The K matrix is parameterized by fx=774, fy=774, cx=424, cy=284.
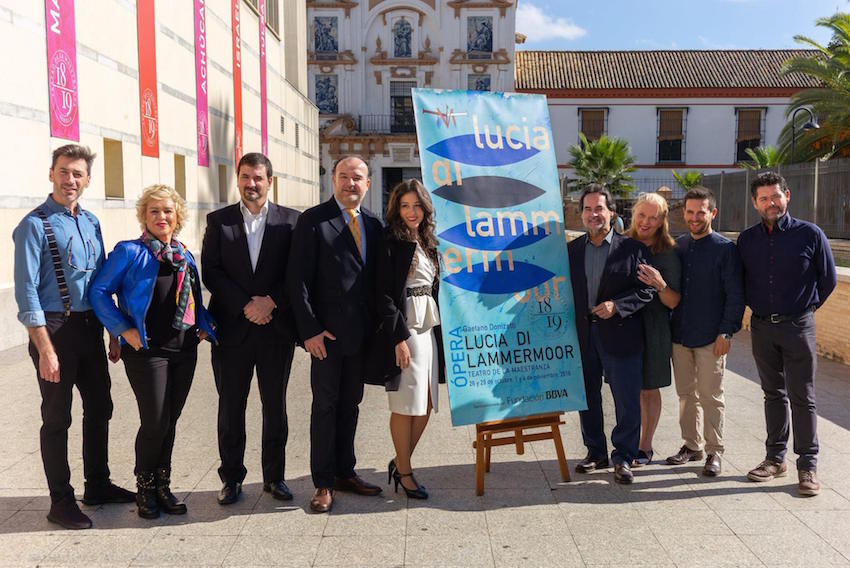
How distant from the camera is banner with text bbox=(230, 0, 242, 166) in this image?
20.3m

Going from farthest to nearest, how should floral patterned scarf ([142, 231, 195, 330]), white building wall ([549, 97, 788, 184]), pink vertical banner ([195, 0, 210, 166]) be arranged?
white building wall ([549, 97, 788, 184]) → pink vertical banner ([195, 0, 210, 166]) → floral patterned scarf ([142, 231, 195, 330])

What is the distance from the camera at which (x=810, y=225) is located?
4.81 m

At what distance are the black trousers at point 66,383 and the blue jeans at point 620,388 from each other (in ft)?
9.67

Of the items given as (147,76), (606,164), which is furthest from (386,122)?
(147,76)

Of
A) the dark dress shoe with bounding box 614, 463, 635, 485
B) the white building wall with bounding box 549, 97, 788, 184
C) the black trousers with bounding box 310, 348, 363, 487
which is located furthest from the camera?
the white building wall with bounding box 549, 97, 788, 184

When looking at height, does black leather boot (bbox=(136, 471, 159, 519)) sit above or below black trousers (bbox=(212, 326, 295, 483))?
below

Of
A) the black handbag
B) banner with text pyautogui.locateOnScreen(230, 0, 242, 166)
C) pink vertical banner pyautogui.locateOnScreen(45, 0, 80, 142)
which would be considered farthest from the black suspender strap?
banner with text pyautogui.locateOnScreen(230, 0, 242, 166)

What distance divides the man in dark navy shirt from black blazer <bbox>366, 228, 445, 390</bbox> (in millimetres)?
2247

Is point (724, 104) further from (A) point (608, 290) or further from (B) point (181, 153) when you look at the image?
(A) point (608, 290)

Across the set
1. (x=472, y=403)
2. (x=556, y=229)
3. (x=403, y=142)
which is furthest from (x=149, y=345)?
(x=403, y=142)

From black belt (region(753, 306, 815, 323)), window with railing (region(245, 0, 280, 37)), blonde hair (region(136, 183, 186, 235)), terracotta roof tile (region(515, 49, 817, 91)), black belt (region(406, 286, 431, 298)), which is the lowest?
black belt (region(753, 306, 815, 323))

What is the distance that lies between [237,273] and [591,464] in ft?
8.48

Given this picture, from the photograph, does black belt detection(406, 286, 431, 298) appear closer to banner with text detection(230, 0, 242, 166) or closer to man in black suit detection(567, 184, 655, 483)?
man in black suit detection(567, 184, 655, 483)

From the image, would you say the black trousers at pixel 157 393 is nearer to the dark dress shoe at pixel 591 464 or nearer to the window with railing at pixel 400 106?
the dark dress shoe at pixel 591 464
